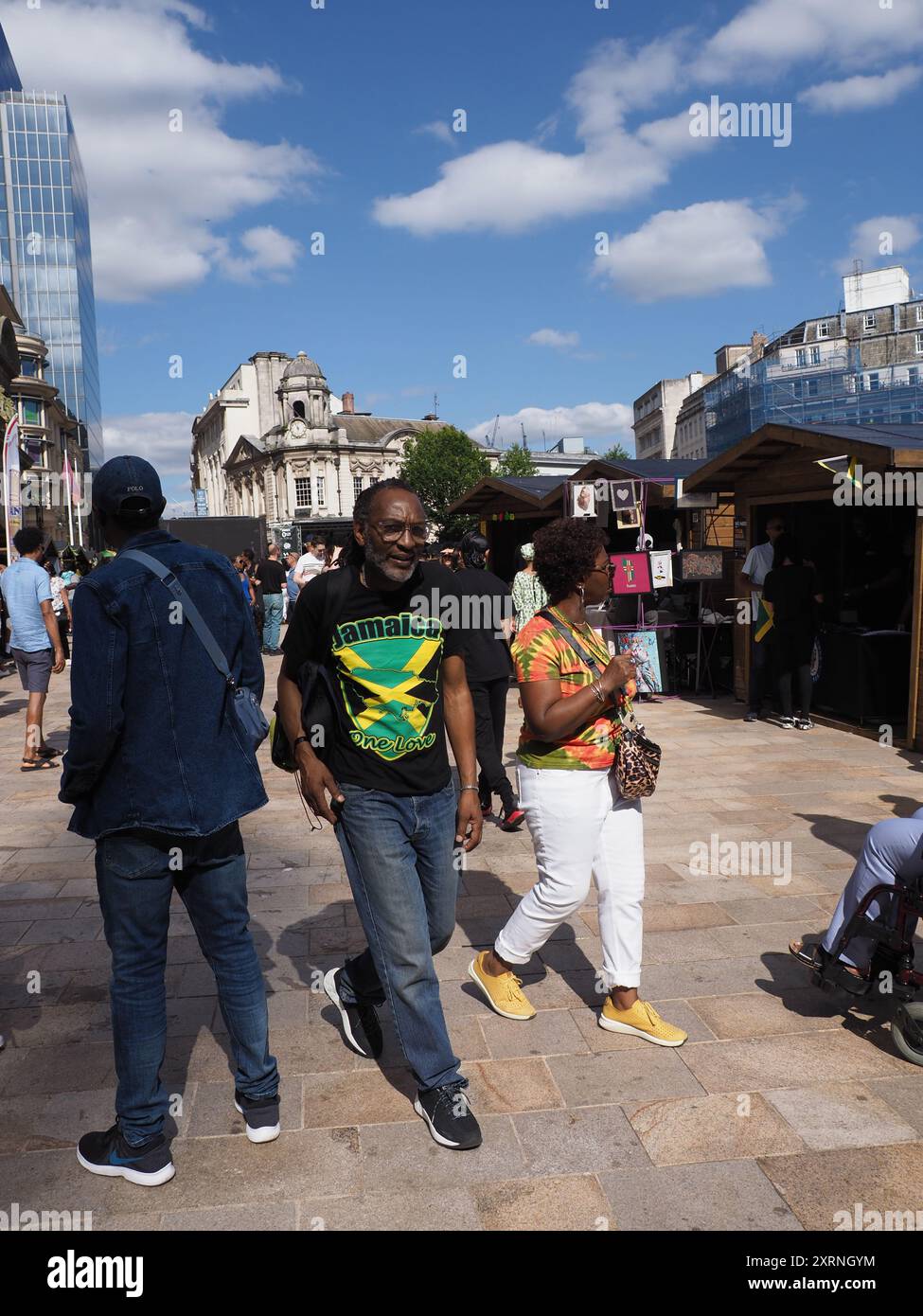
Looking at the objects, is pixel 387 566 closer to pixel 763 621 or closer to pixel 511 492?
pixel 763 621

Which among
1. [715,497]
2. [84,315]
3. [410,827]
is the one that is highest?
[84,315]

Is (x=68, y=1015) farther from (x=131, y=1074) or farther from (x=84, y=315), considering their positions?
(x=84, y=315)

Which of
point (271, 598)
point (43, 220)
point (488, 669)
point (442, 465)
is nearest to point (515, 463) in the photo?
point (442, 465)

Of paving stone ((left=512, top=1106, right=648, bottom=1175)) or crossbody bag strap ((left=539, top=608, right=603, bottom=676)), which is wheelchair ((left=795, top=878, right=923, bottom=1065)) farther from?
crossbody bag strap ((left=539, top=608, right=603, bottom=676))

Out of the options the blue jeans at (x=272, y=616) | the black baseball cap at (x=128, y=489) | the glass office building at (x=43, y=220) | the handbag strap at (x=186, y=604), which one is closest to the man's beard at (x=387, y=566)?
the handbag strap at (x=186, y=604)

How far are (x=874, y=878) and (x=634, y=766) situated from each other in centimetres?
97

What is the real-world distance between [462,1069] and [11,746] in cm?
847

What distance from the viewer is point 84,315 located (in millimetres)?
85625

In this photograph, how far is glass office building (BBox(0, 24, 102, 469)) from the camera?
245 ft

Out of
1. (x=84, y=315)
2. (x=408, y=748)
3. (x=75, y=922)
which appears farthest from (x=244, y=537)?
(x=84, y=315)

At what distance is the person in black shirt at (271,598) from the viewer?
1831 centimetres

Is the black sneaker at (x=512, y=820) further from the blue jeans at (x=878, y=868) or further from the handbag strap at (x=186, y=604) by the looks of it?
the handbag strap at (x=186, y=604)

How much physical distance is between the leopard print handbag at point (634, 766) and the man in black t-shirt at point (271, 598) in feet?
50.2
